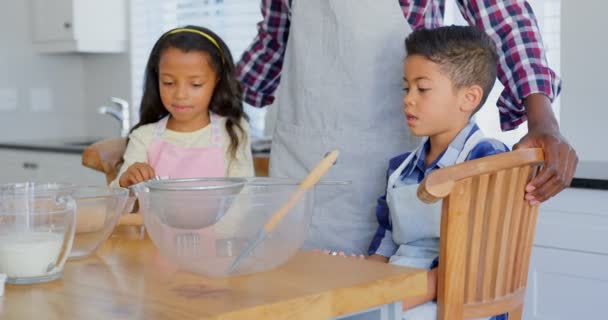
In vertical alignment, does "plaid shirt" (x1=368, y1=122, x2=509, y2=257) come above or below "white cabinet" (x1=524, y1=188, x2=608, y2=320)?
above

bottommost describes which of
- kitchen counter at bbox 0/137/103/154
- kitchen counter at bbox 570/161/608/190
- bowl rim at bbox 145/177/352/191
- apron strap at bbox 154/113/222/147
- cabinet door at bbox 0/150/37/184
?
cabinet door at bbox 0/150/37/184

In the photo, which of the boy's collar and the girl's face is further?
the girl's face

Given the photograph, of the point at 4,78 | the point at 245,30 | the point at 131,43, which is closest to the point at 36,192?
the point at 245,30

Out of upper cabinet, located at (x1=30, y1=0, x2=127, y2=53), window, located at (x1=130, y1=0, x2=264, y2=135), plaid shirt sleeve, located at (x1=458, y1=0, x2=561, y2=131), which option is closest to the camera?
plaid shirt sleeve, located at (x1=458, y1=0, x2=561, y2=131)

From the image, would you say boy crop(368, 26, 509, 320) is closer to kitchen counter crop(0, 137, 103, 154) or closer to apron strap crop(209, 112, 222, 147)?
apron strap crop(209, 112, 222, 147)

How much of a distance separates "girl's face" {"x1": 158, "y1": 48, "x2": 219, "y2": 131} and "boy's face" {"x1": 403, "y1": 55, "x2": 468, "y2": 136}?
0.52 metres

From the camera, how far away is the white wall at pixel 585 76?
8.35ft

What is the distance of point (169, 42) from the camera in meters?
1.89

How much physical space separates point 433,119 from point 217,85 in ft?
1.95

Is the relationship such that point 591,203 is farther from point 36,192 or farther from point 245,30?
point 245,30

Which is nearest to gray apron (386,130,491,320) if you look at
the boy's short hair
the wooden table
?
the boy's short hair

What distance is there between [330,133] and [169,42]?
1.43 feet

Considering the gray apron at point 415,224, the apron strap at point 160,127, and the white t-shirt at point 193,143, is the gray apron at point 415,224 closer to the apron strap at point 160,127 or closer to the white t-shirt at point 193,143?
the white t-shirt at point 193,143

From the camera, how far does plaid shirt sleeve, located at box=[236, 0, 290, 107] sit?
195 cm
